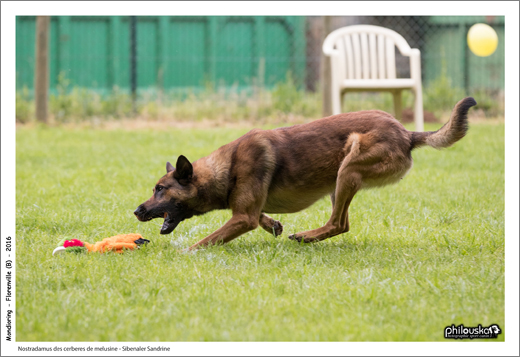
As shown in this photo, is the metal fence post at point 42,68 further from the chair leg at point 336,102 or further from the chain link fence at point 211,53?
the chair leg at point 336,102

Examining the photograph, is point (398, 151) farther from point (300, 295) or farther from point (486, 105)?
point (486, 105)

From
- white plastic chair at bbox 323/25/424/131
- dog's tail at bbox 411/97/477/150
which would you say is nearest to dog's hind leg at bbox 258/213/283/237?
dog's tail at bbox 411/97/477/150

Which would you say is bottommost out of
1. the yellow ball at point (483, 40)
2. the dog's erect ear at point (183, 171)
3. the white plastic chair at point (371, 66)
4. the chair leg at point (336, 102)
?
the dog's erect ear at point (183, 171)

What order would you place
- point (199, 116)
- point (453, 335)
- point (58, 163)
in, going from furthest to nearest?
point (199, 116), point (58, 163), point (453, 335)

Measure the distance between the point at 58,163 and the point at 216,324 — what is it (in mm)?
5829

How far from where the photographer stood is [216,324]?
2.85 m

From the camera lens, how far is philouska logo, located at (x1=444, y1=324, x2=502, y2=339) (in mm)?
2744

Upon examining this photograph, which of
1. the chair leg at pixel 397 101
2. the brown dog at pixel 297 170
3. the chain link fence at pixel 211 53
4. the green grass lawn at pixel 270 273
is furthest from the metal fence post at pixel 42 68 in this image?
the brown dog at pixel 297 170

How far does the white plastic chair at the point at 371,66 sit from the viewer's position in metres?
8.08

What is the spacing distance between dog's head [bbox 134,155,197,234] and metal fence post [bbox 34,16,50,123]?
27.4 ft

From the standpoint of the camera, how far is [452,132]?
4.16 meters

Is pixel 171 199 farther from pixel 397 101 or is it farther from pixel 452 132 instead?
pixel 397 101

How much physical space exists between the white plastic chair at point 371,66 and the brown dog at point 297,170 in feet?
12.1

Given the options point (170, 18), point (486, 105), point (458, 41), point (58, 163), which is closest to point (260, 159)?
point (58, 163)
